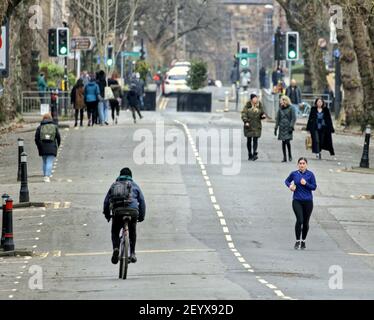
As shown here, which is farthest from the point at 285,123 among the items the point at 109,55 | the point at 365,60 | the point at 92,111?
the point at 109,55

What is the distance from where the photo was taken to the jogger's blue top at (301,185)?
25.5 m

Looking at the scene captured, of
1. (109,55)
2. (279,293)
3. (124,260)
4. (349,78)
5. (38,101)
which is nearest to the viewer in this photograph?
(279,293)

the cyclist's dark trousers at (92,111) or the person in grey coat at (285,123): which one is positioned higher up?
the person in grey coat at (285,123)

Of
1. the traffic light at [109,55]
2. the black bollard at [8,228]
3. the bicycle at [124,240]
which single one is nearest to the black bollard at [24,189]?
the black bollard at [8,228]

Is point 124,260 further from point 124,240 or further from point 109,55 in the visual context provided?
point 109,55

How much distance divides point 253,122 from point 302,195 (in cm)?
1320

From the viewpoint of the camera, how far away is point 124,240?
2119 cm

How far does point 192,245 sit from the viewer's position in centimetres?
2559

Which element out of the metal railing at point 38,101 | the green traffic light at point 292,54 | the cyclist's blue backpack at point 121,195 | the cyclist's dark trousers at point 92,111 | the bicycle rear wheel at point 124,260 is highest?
the cyclist's blue backpack at point 121,195

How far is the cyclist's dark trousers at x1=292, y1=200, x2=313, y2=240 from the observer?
25578mm

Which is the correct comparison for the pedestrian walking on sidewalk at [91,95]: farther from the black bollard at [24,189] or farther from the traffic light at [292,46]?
the black bollard at [24,189]

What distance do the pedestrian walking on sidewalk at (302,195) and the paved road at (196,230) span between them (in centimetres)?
41

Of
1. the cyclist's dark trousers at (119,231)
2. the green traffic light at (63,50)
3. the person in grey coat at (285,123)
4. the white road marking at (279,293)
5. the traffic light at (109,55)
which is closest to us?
the white road marking at (279,293)
